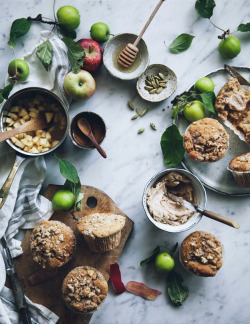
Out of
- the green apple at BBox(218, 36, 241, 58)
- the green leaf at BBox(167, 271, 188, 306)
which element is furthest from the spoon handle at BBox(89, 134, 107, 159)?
the green apple at BBox(218, 36, 241, 58)

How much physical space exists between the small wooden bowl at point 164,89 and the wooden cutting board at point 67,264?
2.51 ft

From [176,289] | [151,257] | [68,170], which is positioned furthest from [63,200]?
[176,289]

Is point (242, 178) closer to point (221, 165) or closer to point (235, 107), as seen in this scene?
point (221, 165)

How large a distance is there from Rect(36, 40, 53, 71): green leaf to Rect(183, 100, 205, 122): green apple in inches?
39.2

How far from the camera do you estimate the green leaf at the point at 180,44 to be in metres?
2.60

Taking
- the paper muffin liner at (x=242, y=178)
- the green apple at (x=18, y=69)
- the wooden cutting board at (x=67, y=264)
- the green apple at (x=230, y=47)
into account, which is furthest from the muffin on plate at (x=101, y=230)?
the green apple at (x=230, y=47)

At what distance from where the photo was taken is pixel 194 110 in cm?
247

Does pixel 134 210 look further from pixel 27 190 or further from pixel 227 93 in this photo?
pixel 227 93

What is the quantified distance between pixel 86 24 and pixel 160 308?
2104mm

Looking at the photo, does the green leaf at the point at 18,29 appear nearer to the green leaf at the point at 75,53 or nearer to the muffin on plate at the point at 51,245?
the green leaf at the point at 75,53

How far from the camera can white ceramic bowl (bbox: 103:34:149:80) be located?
100 inches

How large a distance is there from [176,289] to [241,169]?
944 millimetres

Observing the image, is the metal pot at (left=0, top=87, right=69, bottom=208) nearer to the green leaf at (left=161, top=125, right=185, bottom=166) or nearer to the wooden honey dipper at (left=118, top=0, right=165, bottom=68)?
the wooden honey dipper at (left=118, top=0, right=165, bottom=68)

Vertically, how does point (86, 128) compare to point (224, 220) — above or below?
below
